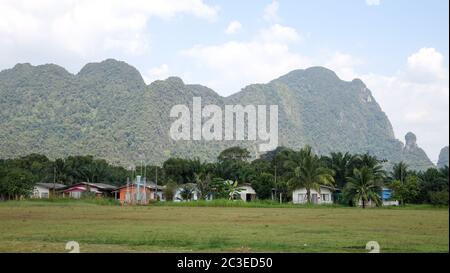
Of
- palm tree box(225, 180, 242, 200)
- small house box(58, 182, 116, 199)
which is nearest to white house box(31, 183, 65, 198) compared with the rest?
small house box(58, 182, 116, 199)

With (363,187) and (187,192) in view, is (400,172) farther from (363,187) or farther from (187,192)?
(187,192)

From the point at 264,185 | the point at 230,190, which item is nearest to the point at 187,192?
the point at 230,190

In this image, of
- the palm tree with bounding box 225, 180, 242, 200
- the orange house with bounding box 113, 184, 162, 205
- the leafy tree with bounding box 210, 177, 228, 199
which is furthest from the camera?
the orange house with bounding box 113, 184, 162, 205

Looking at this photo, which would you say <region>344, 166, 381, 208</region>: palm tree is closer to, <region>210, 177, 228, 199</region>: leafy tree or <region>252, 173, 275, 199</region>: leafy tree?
<region>252, 173, 275, 199</region>: leafy tree

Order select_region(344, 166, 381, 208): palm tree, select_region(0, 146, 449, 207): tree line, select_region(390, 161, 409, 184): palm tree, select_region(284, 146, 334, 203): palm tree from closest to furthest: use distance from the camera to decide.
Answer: select_region(344, 166, 381, 208): palm tree
select_region(0, 146, 449, 207): tree line
select_region(284, 146, 334, 203): palm tree
select_region(390, 161, 409, 184): palm tree

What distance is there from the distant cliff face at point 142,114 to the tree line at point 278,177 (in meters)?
17.7

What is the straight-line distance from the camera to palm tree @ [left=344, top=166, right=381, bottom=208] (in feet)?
154

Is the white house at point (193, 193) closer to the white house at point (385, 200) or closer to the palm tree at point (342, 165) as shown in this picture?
the palm tree at point (342, 165)

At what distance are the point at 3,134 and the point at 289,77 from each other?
329 feet

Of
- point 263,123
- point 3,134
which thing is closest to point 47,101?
point 3,134

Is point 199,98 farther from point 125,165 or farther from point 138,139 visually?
point 125,165

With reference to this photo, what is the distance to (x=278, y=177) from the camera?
194 feet
